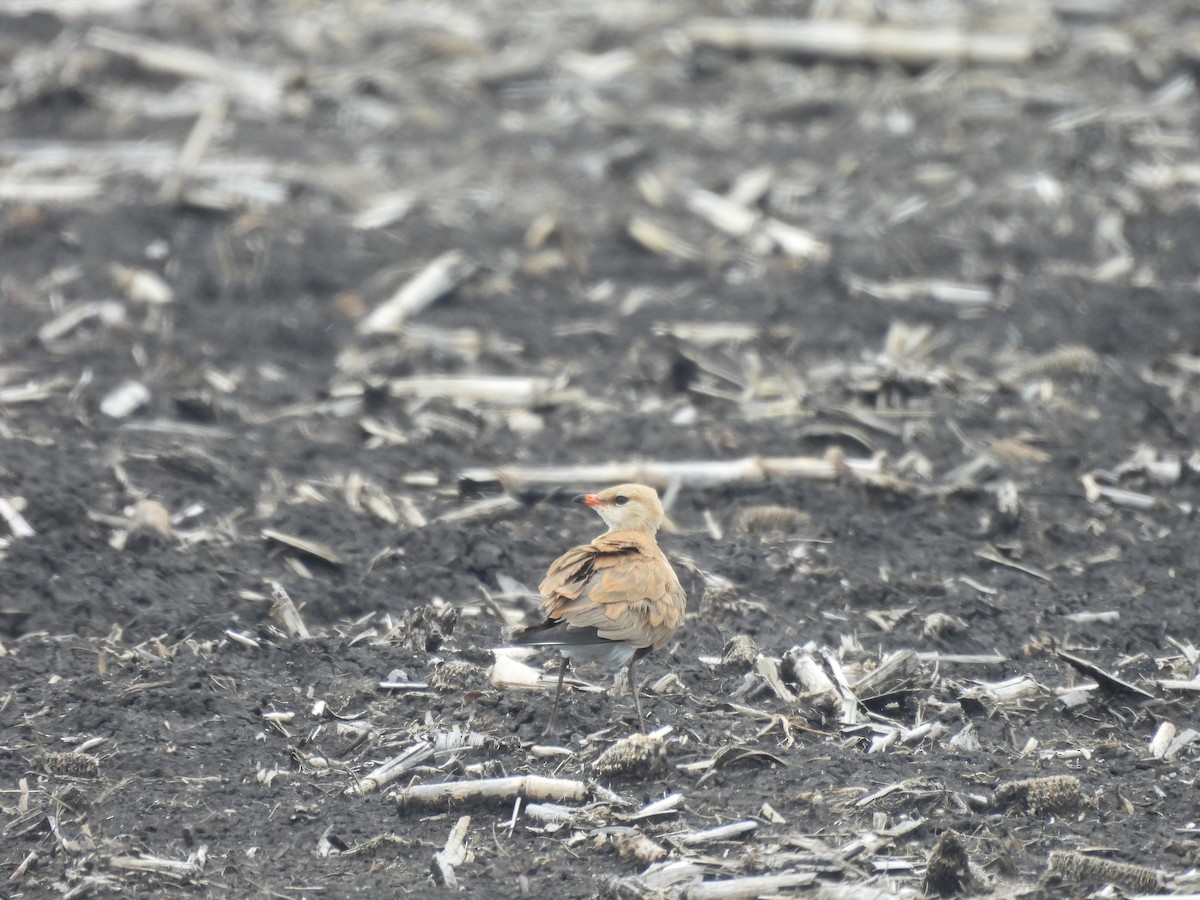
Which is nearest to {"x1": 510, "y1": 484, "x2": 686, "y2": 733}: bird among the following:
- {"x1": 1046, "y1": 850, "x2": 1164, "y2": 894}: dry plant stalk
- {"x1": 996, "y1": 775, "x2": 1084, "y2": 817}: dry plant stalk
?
{"x1": 996, "y1": 775, "x2": 1084, "y2": 817}: dry plant stalk

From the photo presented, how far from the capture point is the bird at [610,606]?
233 inches

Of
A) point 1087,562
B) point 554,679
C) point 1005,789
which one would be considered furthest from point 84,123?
point 1005,789

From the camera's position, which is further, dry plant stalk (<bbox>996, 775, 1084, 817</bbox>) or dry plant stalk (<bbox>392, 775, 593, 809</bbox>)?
dry plant stalk (<bbox>392, 775, 593, 809</bbox>)

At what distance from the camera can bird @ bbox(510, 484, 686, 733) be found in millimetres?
5922

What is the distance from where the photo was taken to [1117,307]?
34.3 feet

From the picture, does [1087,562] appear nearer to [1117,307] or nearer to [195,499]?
[1117,307]

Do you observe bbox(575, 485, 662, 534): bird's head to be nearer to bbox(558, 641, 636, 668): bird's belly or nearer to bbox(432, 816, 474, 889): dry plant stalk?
bbox(558, 641, 636, 668): bird's belly

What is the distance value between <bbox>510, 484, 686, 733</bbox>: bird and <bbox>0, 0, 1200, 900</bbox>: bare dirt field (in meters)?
0.37

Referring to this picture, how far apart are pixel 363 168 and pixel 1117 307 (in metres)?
6.37

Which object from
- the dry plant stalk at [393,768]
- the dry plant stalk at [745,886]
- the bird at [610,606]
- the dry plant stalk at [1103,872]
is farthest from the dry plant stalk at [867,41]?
the dry plant stalk at [745,886]

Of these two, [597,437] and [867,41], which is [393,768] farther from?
[867,41]

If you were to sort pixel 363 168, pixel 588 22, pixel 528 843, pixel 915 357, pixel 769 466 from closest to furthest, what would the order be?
pixel 528 843, pixel 769 466, pixel 915 357, pixel 363 168, pixel 588 22

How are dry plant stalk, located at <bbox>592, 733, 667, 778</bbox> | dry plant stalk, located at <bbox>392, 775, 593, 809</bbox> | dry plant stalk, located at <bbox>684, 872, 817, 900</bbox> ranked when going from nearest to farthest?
dry plant stalk, located at <bbox>684, 872, 817, 900</bbox>, dry plant stalk, located at <bbox>392, 775, 593, 809</bbox>, dry plant stalk, located at <bbox>592, 733, 667, 778</bbox>

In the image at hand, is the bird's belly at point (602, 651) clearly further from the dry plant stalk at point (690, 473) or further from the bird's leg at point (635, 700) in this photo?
the dry plant stalk at point (690, 473)
